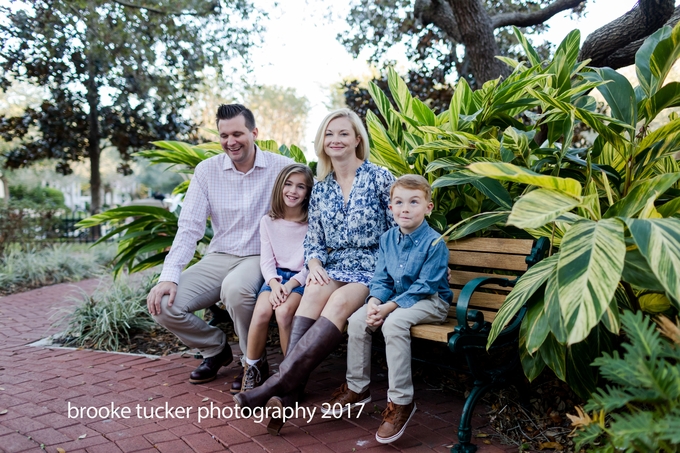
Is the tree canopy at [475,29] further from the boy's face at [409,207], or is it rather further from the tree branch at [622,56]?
the boy's face at [409,207]

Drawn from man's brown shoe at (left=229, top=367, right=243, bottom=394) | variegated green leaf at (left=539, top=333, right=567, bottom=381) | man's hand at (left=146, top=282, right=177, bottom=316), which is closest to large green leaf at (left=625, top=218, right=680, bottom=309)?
variegated green leaf at (left=539, top=333, right=567, bottom=381)

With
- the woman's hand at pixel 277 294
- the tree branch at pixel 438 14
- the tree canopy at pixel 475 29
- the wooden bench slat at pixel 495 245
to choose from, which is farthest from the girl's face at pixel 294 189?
the tree branch at pixel 438 14

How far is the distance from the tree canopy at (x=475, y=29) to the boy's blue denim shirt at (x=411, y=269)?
3.05 metres

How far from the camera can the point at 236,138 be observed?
3.32 metres

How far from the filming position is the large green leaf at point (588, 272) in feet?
5.47

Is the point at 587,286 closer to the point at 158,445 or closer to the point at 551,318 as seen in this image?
the point at 551,318

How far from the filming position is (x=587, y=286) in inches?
67.8

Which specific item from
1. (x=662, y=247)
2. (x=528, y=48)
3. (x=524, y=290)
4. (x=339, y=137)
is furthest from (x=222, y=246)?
(x=662, y=247)

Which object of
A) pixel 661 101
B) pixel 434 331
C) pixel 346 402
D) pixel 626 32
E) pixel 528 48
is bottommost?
pixel 346 402

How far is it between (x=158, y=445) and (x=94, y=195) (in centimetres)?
1094

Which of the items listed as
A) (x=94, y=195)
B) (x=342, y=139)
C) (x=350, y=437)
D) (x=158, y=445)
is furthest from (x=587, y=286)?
Result: (x=94, y=195)

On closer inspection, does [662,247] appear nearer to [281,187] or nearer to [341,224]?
[341,224]

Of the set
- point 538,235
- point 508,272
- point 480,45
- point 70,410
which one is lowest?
point 70,410

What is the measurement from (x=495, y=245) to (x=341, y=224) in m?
0.84
